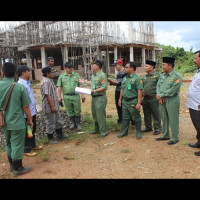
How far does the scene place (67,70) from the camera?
538 centimetres

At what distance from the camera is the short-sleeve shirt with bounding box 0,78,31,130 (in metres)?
3.16

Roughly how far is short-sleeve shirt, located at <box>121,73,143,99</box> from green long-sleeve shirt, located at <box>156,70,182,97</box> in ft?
1.72

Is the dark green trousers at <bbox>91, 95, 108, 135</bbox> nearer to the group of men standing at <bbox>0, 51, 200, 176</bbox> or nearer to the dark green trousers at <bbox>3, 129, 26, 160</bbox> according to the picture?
the group of men standing at <bbox>0, 51, 200, 176</bbox>

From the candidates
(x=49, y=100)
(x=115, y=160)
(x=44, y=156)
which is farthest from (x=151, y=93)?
(x=44, y=156)

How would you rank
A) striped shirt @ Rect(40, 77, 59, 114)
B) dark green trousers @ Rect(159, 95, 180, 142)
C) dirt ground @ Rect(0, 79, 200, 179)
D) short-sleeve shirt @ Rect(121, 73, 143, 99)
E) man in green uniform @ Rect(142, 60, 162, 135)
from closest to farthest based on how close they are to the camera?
dirt ground @ Rect(0, 79, 200, 179) → dark green trousers @ Rect(159, 95, 180, 142) → striped shirt @ Rect(40, 77, 59, 114) → short-sleeve shirt @ Rect(121, 73, 143, 99) → man in green uniform @ Rect(142, 60, 162, 135)

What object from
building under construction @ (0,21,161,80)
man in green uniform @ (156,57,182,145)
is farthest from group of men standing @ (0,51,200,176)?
building under construction @ (0,21,161,80)

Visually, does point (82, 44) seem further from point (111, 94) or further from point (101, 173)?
point (101, 173)

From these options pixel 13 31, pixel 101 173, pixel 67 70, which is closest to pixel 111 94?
pixel 67 70

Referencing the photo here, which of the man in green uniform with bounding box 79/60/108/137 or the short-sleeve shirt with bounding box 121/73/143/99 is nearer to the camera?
the short-sleeve shirt with bounding box 121/73/143/99

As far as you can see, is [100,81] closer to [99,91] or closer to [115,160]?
[99,91]

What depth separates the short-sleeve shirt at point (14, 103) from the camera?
10.4 feet

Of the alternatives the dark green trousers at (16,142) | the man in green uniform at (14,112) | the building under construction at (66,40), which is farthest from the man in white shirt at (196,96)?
the building under construction at (66,40)

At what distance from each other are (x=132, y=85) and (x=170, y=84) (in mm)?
867

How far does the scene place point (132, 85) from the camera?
181 inches
